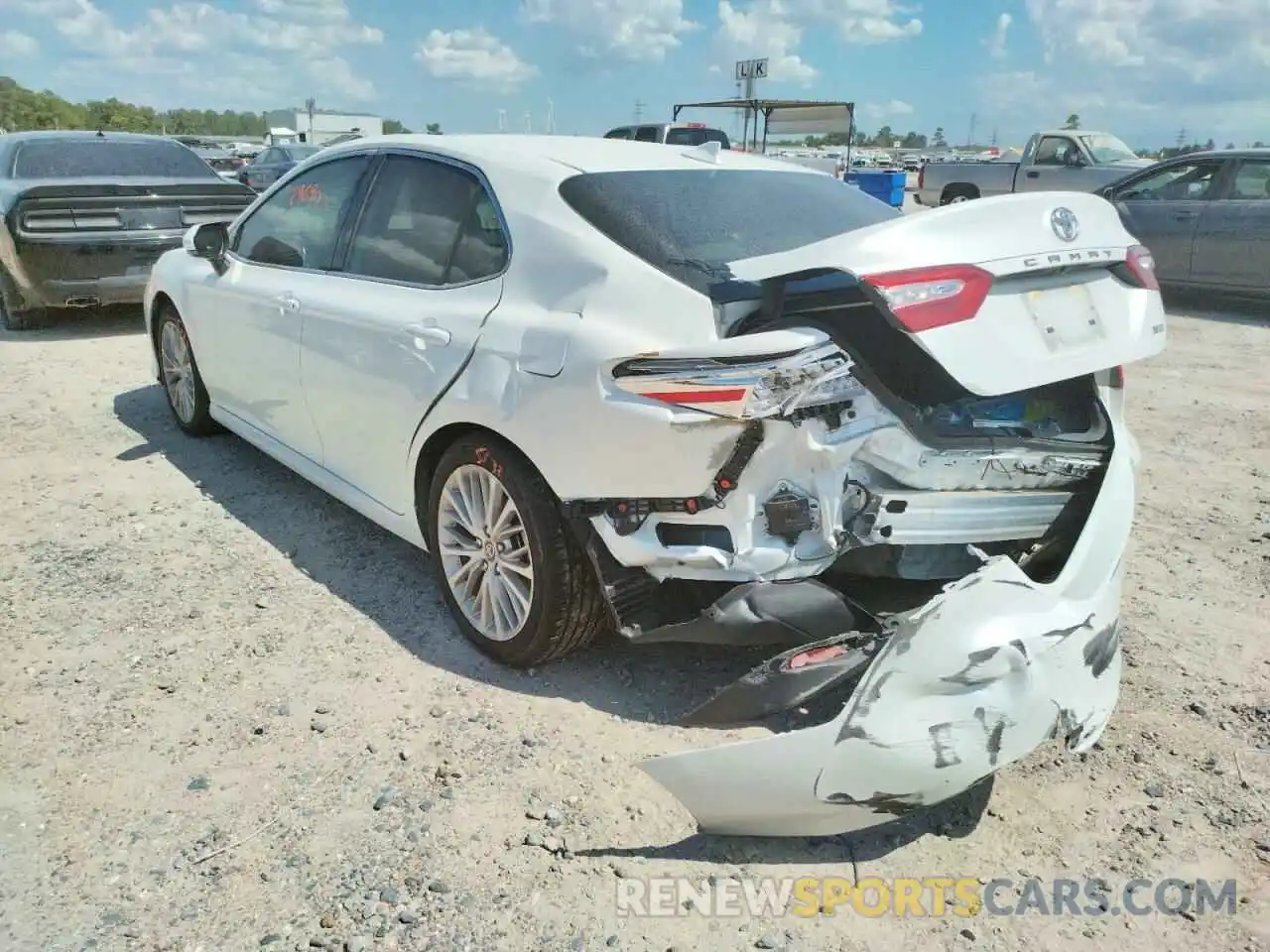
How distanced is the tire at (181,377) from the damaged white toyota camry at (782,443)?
2.19m

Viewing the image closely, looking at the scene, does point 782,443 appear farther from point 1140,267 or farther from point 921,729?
point 1140,267

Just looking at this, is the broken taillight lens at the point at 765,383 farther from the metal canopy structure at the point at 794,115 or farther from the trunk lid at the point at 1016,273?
the metal canopy structure at the point at 794,115

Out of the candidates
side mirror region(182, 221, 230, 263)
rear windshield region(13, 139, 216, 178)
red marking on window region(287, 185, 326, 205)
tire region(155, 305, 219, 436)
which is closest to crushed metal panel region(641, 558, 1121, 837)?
red marking on window region(287, 185, 326, 205)

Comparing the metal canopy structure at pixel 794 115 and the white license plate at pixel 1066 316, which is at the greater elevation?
the metal canopy structure at pixel 794 115

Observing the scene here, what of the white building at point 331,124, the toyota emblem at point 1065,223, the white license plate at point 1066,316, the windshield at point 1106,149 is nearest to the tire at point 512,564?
the white license plate at point 1066,316

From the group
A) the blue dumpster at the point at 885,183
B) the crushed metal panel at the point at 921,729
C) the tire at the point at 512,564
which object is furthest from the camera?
the blue dumpster at the point at 885,183

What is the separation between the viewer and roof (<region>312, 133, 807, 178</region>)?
121 inches

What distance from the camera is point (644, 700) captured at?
9.81 ft

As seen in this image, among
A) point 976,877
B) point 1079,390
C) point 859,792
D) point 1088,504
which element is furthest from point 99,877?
point 1079,390

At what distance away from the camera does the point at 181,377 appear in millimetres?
5332

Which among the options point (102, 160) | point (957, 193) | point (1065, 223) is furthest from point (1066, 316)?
point (957, 193)

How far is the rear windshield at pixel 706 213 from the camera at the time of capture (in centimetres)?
270

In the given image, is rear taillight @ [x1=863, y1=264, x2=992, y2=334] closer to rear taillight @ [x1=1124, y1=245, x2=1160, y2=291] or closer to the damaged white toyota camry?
the damaged white toyota camry

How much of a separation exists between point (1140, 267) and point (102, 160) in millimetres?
8951
